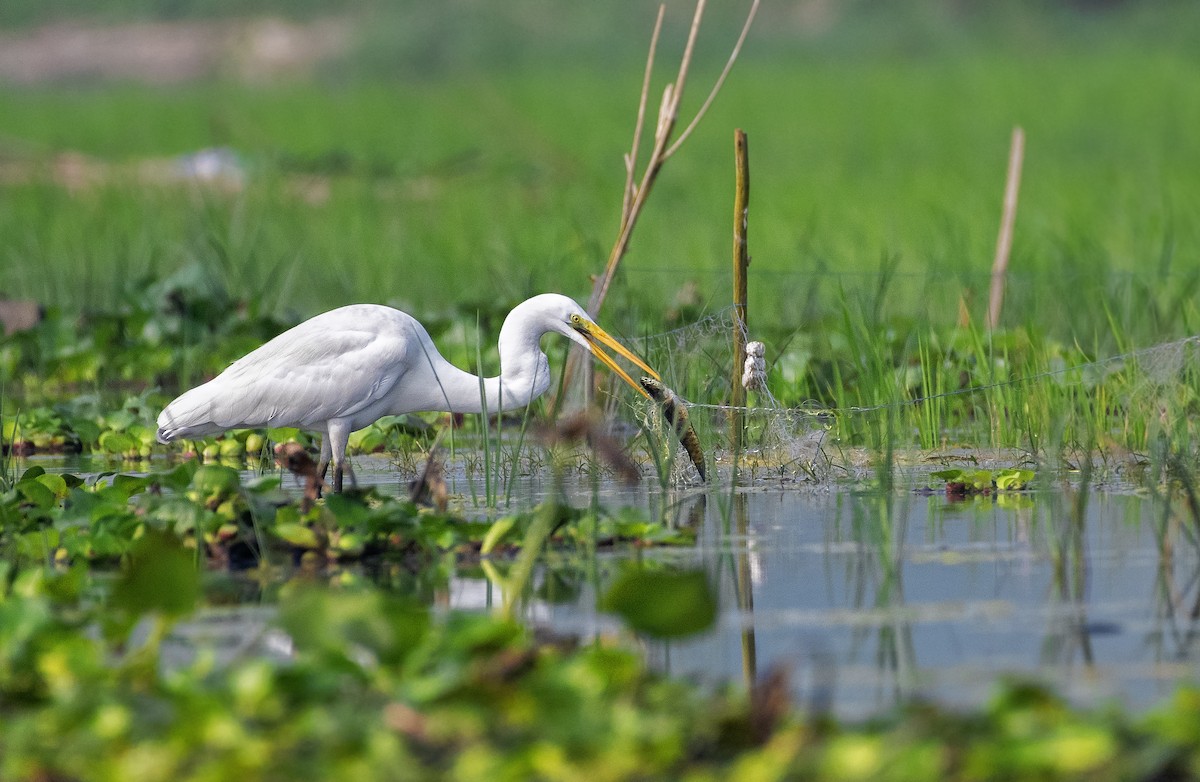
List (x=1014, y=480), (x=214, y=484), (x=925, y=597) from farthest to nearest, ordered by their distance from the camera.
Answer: (x=1014, y=480) → (x=214, y=484) → (x=925, y=597)

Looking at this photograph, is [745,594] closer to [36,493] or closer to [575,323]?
[575,323]

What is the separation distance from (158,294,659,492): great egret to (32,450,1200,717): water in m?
0.55

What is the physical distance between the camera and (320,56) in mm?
40656

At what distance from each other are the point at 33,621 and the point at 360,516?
1269 mm

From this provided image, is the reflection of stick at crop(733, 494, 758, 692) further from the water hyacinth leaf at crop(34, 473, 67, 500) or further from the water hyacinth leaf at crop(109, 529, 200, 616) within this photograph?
the water hyacinth leaf at crop(34, 473, 67, 500)

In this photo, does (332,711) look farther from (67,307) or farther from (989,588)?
(67,307)

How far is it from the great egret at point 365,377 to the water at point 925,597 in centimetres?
55

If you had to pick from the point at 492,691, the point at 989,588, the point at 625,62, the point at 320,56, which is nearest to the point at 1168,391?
the point at 989,588

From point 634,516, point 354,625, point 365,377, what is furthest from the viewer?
point 365,377

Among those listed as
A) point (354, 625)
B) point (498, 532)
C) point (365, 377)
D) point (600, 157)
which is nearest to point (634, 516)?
point (498, 532)

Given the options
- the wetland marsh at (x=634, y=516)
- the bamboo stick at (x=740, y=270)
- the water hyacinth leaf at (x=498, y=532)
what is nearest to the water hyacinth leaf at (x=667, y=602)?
the wetland marsh at (x=634, y=516)

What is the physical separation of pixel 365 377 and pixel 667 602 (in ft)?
8.38

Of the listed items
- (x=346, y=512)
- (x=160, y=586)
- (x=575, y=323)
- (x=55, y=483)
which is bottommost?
(x=160, y=586)

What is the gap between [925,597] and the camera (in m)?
4.21
